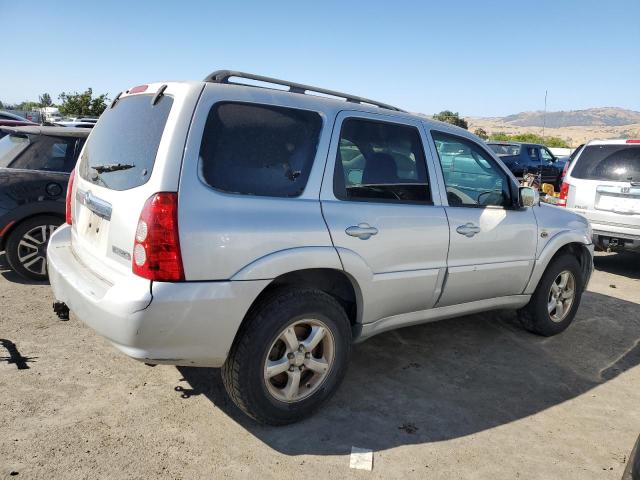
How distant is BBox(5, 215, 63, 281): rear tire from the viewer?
5.16 m

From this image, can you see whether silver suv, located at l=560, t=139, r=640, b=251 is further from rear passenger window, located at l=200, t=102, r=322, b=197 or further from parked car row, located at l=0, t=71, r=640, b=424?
rear passenger window, located at l=200, t=102, r=322, b=197

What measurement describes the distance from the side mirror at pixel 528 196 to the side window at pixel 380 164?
1.02m

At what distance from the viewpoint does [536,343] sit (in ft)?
15.2

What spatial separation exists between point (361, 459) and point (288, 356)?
2.20 ft

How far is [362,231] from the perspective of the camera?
3.12m

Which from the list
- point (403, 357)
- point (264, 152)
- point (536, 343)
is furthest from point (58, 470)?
point (536, 343)

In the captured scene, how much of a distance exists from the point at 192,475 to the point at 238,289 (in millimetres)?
938

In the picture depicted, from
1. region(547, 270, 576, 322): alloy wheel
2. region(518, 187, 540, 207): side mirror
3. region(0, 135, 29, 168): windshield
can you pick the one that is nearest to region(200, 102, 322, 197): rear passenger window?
region(518, 187, 540, 207): side mirror

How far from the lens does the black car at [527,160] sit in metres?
17.9

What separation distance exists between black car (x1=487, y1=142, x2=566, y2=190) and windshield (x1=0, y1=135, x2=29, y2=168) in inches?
587

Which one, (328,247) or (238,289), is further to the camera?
(328,247)

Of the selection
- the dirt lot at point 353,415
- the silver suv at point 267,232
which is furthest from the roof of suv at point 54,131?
the silver suv at point 267,232

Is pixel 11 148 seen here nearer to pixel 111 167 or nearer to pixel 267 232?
pixel 111 167

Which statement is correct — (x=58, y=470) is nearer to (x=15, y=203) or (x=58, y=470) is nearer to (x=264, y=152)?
(x=264, y=152)
